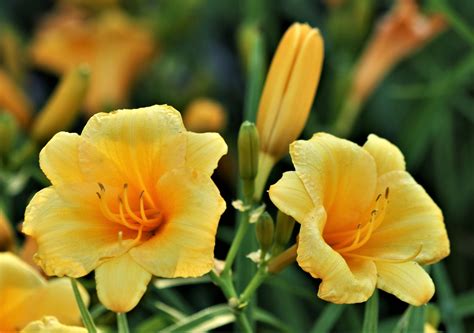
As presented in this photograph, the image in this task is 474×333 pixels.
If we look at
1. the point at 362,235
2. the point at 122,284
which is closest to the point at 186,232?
the point at 122,284

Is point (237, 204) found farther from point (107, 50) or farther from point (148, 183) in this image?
point (107, 50)

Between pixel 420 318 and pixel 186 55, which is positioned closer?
pixel 420 318

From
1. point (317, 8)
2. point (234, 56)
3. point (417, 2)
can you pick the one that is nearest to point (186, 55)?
point (234, 56)

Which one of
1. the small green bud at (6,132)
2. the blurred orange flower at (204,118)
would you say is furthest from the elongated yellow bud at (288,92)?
the blurred orange flower at (204,118)

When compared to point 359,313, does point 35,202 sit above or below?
above

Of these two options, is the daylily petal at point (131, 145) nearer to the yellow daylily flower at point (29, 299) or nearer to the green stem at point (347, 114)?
the yellow daylily flower at point (29, 299)

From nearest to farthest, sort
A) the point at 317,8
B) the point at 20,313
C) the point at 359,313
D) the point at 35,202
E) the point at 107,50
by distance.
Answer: the point at 35,202, the point at 20,313, the point at 359,313, the point at 107,50, the point at 317,8
